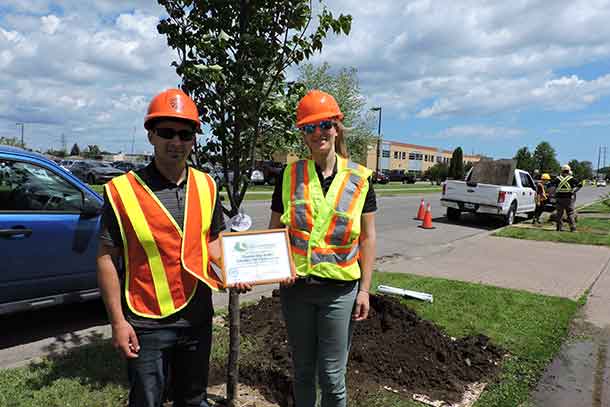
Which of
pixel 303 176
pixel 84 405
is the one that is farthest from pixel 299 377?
pixel 84 405

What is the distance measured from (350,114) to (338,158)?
121ft

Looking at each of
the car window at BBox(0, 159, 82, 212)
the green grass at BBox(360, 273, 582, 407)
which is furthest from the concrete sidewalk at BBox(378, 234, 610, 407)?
the car window at BBox(0, 159, 82, 212)

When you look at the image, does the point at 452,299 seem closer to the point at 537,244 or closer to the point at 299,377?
the point at 299,377

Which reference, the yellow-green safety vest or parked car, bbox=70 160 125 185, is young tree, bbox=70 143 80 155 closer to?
parked car, bbox=70 160 125 185

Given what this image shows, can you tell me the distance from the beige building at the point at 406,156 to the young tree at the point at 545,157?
1485 centimetres

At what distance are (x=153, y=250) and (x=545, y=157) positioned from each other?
105 metres

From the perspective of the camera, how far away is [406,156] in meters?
96.2

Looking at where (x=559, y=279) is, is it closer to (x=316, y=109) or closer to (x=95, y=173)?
(x=316, y=109)

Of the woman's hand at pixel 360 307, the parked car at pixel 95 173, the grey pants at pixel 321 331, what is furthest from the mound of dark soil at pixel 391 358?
the parked car at pixel 95 173

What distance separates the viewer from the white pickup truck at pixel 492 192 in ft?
46.9

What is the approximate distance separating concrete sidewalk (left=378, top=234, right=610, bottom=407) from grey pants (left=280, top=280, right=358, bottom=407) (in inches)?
78.1

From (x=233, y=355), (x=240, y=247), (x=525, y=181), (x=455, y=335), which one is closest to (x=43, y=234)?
(x=233, y=355)

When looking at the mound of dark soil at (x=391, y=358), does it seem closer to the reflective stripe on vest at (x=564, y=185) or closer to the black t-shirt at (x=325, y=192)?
the black t-shirt at (x=325, y=192)

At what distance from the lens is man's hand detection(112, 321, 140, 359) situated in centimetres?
194
